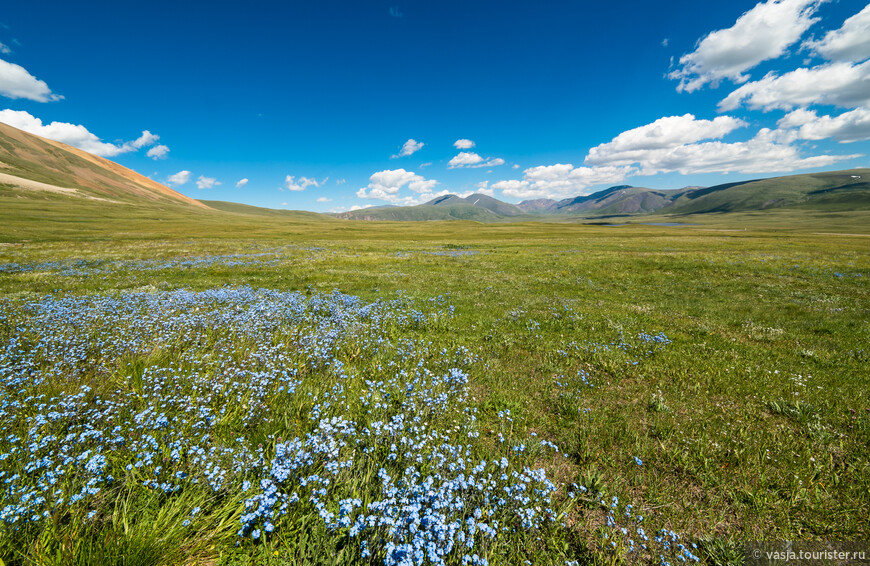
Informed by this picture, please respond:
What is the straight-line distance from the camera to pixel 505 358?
30.7 ft

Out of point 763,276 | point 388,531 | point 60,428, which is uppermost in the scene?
point 60,428

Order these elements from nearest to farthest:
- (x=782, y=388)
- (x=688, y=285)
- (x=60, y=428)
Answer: (x=60, y=428) < (x=782, y=388) < (x=688, y=285)

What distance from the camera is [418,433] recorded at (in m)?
5.26

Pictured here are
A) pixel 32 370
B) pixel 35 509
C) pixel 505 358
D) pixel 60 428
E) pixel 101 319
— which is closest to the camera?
pixel 35 509

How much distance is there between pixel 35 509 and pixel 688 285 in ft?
87.5

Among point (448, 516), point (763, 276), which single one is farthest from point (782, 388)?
point (763, 276)

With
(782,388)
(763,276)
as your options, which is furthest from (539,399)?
(763,276)

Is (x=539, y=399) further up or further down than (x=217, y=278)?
further down

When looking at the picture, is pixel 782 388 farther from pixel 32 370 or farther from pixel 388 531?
pixel 32 370

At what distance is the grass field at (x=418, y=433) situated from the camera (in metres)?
3.46

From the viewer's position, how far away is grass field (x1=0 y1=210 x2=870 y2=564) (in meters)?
3.46

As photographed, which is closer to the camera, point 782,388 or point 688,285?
point 782,388

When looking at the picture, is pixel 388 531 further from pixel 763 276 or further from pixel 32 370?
pixel 763 276

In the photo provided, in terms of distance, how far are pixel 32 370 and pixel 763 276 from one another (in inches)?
1431
